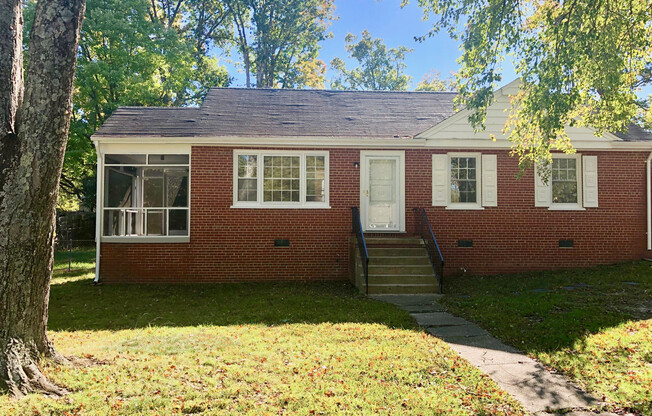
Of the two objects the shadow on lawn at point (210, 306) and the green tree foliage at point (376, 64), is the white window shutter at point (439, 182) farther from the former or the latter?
the green tree foliage at point (376, 64)

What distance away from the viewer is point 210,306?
8.22 metres

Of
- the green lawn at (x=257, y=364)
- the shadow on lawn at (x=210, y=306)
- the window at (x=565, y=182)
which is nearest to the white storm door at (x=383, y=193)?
the shadow on lawn at (x=210, y=306)

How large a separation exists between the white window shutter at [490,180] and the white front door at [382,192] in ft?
7.00

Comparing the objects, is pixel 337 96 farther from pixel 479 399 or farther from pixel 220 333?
pixel 479 399

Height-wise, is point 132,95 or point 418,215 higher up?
point 132,95

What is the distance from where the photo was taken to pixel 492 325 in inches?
255

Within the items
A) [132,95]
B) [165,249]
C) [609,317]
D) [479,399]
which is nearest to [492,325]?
[609,317]

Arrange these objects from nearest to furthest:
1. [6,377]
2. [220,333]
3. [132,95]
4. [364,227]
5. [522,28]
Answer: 1. [6,377]
2. [220,333]
3. [522,28]
4. [364,227]
5. [132,95]

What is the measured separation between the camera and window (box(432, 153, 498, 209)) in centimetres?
1105

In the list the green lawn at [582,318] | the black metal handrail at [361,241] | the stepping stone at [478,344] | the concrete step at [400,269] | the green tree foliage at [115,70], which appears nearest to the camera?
the green lawn at [582,318]

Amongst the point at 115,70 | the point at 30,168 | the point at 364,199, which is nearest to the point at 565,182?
the point at 364,199

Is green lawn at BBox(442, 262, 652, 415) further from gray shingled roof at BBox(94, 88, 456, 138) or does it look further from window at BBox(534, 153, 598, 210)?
gray shingled roof at BBox(94, 88, 456, 138)

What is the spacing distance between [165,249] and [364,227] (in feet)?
16.4

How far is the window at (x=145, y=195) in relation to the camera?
11.3 metres
